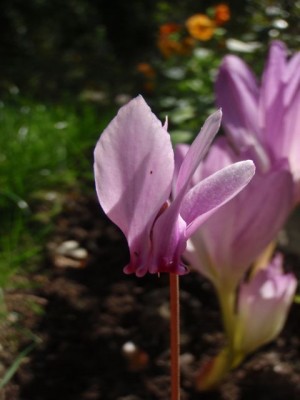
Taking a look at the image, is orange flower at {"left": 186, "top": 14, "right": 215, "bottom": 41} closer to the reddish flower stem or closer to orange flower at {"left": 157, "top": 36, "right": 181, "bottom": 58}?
orange flower at {"left": 157, "top": 36, "right": 181, "bottom": 58}

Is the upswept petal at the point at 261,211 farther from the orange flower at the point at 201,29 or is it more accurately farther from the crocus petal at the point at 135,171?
the orange flower at the point at 201,29

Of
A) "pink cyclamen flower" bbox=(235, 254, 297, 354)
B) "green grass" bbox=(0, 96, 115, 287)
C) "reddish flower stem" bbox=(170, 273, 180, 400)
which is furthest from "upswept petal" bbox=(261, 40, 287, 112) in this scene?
"green grass" bbox=(0, 96, 115, 287)

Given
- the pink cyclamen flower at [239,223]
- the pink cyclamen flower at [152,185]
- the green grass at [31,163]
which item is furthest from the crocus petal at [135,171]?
the green grass at [31,163]

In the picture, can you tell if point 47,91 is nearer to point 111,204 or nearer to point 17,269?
point 17,269

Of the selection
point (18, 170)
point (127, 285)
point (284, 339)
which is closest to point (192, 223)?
point (284, 339)

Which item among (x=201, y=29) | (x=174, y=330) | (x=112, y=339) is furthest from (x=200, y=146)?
(x=201, y=29)
